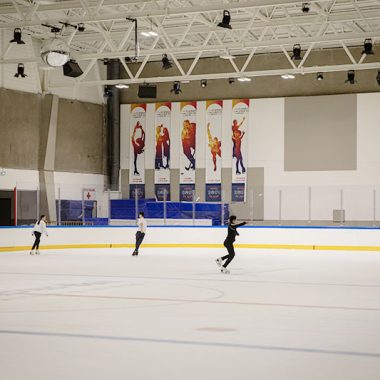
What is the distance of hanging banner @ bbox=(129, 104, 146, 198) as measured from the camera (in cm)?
3584

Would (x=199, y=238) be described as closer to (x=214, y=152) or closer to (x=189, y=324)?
(x=214, y=152)

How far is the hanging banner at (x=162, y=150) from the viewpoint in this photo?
35438 millimetres

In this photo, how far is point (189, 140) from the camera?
35125 mm

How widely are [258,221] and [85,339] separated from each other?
2519cm

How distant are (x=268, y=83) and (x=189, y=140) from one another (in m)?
4.61

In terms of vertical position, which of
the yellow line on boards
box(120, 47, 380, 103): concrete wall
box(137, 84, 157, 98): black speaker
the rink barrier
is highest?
box(120, 47, 380, 103): concrete wall

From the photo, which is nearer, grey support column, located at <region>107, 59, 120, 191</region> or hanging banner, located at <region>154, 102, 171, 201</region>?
hanging banner, located at <region>154, 102, 171, 201</region>

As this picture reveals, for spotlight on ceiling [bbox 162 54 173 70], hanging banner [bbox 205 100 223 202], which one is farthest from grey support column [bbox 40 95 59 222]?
spotlight on ceiling [bbox 162 54 173 70]

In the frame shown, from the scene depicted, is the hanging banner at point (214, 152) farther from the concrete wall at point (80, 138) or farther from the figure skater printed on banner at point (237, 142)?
the concrete wall at point (80, 138)

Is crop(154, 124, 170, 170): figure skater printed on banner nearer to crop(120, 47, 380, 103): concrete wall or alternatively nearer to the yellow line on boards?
crop(120, 47, 380, 103): concrete wall

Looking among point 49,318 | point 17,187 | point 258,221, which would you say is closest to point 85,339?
point 49,318

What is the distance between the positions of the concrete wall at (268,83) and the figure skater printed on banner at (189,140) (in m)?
1.37

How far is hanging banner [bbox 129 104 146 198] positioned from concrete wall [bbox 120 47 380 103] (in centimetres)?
71

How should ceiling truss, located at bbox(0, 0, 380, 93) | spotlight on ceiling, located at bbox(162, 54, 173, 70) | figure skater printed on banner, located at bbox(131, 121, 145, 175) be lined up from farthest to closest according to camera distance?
figure skater printed on banner, located at bbox(131, 121, 145, 175) < spotlight on ceiling, located at bbox(162, 54, 173, 70) < ceiling truss, located at bbox(0, 0, 380, 93)
